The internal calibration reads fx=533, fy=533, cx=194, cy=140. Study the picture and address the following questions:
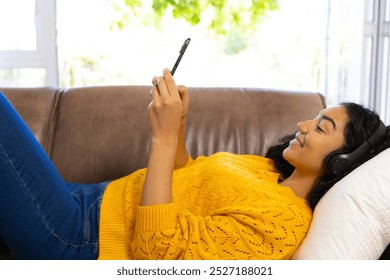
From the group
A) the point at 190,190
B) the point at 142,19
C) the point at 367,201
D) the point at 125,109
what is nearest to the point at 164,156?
the point at 190,190

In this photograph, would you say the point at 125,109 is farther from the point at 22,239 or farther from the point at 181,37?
the point at 181,37

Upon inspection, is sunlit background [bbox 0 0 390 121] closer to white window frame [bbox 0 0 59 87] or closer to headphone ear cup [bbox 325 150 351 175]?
white window frame [bbox 0 0 59 87]

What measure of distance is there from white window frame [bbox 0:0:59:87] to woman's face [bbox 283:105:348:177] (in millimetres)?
1792

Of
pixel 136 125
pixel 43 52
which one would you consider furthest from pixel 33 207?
pixel 43 52

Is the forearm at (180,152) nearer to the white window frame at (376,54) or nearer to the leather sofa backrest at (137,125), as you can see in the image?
the leather sofa backrest at (137,125)

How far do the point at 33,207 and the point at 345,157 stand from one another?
0.77 metres

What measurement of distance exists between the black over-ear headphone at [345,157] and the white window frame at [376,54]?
1329 millimetres

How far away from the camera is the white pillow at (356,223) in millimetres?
1145

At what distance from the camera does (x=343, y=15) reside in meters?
2.76

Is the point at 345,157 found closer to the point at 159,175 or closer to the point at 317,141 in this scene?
the point at 317,141

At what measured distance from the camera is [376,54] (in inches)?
106

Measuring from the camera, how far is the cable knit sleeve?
3.84 ft

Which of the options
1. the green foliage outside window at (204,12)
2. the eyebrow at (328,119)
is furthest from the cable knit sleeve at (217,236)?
the green foliage outside window at (204,12)
